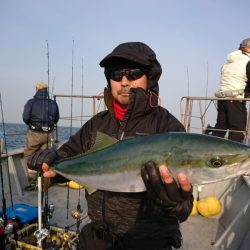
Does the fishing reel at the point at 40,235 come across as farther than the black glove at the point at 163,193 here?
Yes

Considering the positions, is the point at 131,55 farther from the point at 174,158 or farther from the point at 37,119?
the point at 37,119

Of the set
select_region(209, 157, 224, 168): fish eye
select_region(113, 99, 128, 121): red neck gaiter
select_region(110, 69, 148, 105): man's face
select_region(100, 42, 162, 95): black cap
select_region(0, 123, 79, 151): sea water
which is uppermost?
select_region(100, 42, 162, 95): black cap

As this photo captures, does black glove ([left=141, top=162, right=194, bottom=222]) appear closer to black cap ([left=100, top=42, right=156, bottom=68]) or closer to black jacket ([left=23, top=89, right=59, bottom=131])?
black cap ([left=100, top=42, right=156, bottom=68])

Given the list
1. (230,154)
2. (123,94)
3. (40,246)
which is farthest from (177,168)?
(40,246)

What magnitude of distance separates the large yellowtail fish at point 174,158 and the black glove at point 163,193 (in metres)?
0.06

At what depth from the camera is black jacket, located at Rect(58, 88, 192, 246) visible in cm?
248

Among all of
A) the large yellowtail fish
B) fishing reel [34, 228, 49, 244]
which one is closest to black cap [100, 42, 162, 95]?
the large yellowtail fish

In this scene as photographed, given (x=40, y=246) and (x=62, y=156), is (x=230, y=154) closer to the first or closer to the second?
(x=62, y=156)

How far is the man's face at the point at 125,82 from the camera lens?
9.25ft

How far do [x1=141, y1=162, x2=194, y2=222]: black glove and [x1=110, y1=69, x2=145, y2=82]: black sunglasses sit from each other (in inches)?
44.6

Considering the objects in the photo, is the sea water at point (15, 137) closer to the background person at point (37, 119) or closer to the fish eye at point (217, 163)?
the background person at point (37, 119)

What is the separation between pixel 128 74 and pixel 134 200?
1223mm

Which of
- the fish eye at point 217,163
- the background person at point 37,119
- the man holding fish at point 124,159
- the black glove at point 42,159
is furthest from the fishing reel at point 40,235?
the background person at point 37,119

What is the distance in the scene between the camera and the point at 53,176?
108 inches
